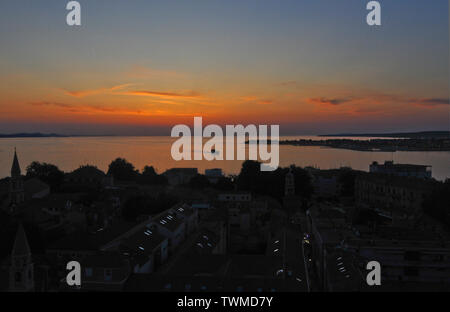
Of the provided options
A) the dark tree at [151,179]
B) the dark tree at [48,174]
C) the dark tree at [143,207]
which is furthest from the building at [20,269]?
the dark tree at [151,179]

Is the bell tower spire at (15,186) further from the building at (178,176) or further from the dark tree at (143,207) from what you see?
the building at (178,176)

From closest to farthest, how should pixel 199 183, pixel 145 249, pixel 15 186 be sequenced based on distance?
pixel 145 249
pixel 15 186
pixel 199 183

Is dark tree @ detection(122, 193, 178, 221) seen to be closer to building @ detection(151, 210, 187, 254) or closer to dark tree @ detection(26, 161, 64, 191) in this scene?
building @ detection(151, 210, 187, 254)

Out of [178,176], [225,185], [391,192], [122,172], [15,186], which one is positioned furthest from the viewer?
[178,176]

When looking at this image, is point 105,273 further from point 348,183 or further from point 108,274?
point 348,183

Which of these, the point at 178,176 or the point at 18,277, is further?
the point at 178,176

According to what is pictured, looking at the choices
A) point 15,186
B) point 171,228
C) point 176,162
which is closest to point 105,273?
point 171,228

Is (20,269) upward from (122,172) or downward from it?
downward

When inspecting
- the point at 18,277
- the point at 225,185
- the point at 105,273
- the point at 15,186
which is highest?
the point at 15,186

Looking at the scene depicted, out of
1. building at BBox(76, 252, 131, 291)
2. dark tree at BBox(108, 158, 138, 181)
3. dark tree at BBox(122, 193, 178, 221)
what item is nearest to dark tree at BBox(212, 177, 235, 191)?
dark tree at BBox(122, 193, 178, 221)
